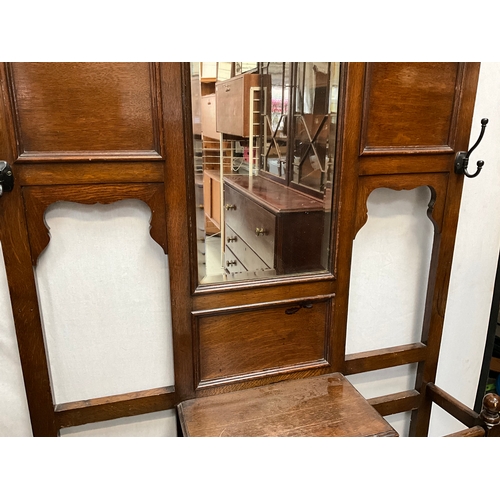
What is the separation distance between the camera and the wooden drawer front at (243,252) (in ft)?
3.10

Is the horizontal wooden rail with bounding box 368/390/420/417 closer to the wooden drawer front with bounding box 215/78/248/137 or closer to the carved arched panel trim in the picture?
the carved arched panel trim

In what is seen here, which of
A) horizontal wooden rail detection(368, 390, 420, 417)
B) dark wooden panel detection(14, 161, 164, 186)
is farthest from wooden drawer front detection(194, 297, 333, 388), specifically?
dark wooden panel detection(14, 161, 164, 186)

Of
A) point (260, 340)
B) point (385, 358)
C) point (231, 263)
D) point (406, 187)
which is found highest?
point (406, 187)

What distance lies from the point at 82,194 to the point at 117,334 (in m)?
0.31

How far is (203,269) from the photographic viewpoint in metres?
0.92

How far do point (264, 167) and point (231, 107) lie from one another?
0.16 metres

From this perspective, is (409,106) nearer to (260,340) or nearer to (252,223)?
(252,223)

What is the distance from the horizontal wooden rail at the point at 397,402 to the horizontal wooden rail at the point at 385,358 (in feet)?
0.29

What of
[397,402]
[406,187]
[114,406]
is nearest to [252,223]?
[406,187]

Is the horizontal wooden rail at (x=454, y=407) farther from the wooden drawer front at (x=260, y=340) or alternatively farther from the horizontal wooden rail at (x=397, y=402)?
the wooden drawer front at (x=260, y=340)

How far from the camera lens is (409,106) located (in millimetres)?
924

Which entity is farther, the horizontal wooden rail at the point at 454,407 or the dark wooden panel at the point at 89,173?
the horizontal wooden rail at the point at 454,407

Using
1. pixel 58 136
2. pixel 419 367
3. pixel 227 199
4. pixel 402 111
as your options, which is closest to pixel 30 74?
pixel 58 136

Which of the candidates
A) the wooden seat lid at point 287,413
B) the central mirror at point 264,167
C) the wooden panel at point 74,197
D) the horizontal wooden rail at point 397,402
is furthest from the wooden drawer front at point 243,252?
the horizontal wooden rail at point 397,402
